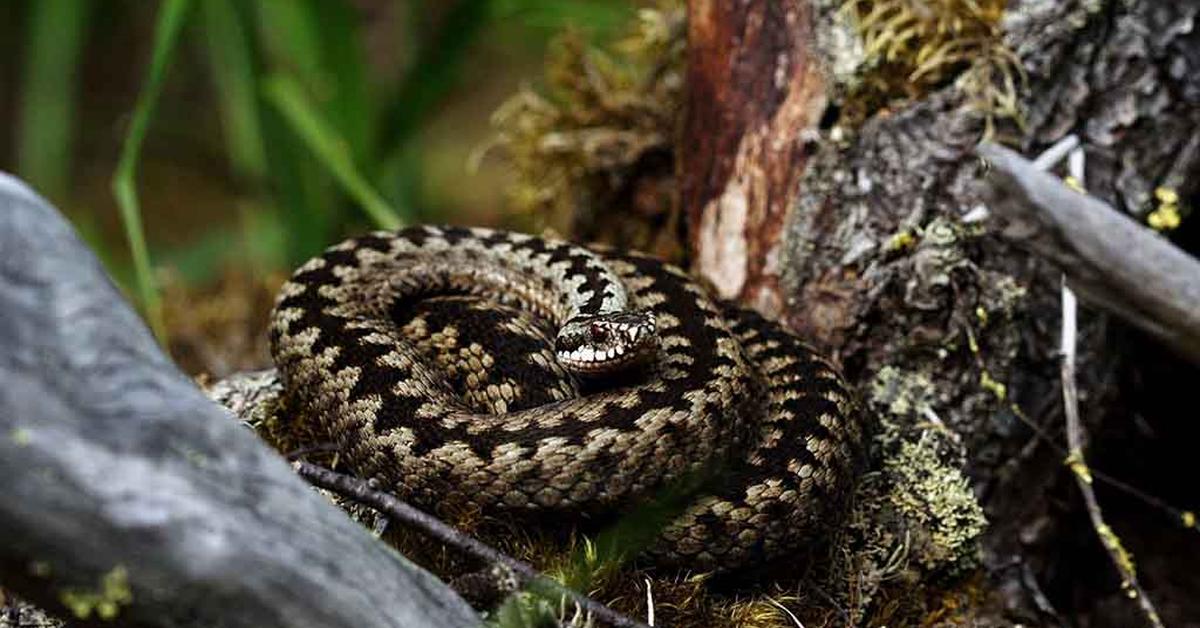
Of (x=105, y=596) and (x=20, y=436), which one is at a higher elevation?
(x=20, y=436)

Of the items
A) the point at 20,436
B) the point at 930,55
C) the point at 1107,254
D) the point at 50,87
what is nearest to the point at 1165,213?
the point at 930,55

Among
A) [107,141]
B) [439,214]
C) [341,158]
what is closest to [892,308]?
[341,158]

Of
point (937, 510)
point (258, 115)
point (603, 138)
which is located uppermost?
point (258, 115)

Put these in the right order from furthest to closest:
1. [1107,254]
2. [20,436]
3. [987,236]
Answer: [987,236] → [1107,254] → [20,436]

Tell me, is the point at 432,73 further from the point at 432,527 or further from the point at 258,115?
the point at 432,527

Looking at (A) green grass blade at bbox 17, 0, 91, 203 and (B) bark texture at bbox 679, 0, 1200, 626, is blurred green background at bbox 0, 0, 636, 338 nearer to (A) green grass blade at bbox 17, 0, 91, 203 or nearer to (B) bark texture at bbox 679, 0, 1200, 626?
(A) green grass blade at bbox 17, 0, 91, 203

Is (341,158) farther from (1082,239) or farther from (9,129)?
(9,129)

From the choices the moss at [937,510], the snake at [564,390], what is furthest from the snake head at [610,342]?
the moss at [937,510]
